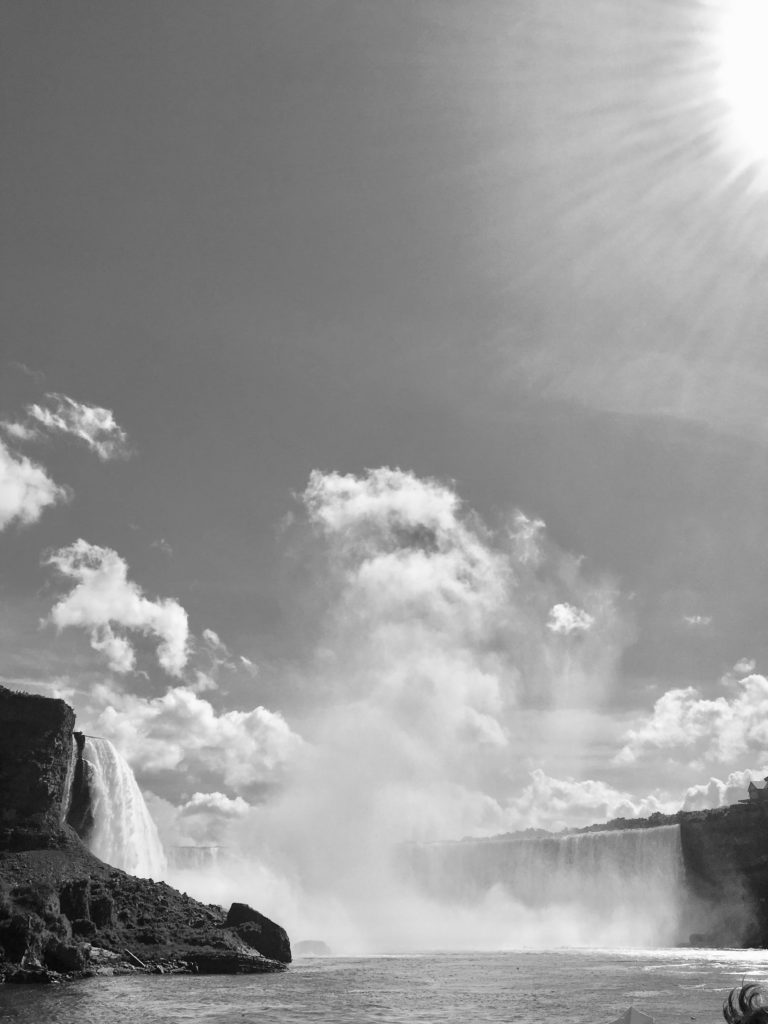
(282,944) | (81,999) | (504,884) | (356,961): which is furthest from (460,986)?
(504,884)

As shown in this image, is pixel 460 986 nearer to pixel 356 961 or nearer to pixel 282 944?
pixel 282 944

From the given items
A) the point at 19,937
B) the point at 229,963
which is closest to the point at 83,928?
the point at 19,937

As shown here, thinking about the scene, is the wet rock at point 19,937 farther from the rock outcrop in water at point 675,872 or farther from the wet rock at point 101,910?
the rock outcrop in water at point 675,872

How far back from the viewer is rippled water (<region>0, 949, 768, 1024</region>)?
3447 centimetres

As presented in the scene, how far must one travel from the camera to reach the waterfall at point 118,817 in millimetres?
79000

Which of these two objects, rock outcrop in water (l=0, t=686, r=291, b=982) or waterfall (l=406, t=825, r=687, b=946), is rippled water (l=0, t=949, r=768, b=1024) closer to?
rock outcrop in water (l=0, t=686, r=291, b=982)

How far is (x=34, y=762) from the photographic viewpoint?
70000 mm

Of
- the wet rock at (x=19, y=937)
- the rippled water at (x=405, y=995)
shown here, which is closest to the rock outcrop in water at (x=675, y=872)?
the rippled water at (x=405, y=995)

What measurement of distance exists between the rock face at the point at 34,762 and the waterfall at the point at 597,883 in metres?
66.2

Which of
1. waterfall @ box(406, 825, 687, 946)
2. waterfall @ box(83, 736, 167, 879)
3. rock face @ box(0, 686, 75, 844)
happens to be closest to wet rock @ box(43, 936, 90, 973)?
rock face @ box(0, 686, 75, 844)

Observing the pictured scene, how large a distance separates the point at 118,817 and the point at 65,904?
2731cm

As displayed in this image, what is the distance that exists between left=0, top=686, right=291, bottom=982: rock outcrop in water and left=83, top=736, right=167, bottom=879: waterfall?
407cm

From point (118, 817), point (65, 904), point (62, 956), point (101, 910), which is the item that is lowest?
point (62, 956)

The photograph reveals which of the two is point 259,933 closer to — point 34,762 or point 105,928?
point 105,928
